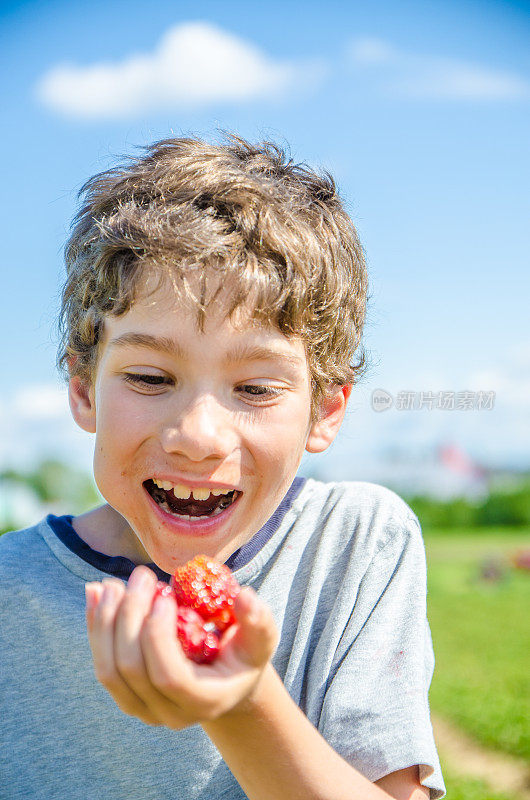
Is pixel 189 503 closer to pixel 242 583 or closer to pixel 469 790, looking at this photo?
pixel 242 583

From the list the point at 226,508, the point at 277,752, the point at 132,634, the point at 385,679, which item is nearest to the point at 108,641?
the point at 132,634

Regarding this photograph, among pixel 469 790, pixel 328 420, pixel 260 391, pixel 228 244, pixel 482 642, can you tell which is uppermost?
pixel 228 244

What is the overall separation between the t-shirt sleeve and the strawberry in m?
0.54

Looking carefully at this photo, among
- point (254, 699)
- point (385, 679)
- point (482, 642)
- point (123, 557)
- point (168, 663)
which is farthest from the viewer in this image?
point (482, 642)

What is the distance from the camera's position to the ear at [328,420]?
6.58 feet

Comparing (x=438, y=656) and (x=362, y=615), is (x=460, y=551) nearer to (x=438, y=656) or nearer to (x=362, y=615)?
(x=438, y=656)

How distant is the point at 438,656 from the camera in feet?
18.7

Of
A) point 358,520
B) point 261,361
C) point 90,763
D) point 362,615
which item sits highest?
point 261,361

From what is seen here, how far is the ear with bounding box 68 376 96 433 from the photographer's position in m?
1.99

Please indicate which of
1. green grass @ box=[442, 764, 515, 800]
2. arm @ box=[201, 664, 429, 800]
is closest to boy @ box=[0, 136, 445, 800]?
arm @ box=[201, 664, 429, 800]

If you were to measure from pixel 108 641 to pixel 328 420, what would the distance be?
104 cm

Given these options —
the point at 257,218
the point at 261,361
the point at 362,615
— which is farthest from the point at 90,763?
the point at 257,218

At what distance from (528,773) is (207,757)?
2490 millimetres

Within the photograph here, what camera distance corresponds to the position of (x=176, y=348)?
1.62 meters
